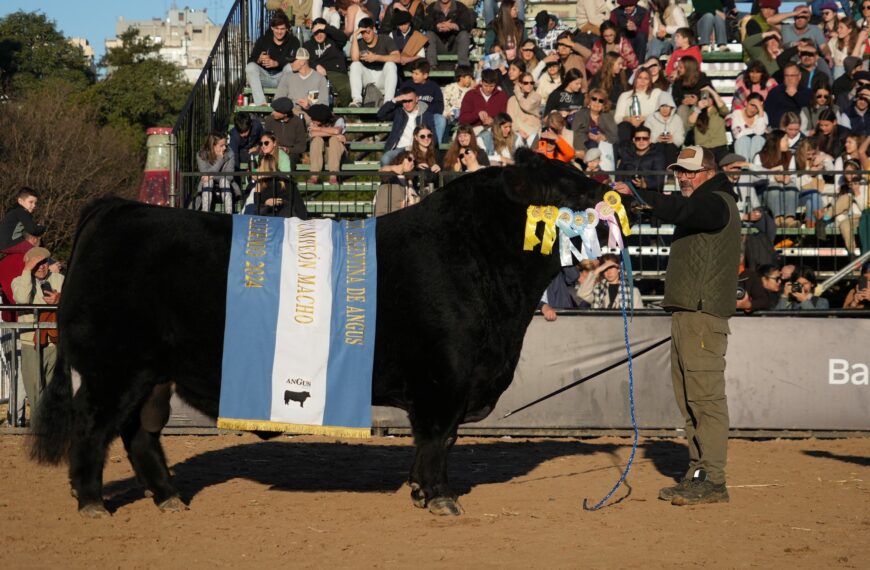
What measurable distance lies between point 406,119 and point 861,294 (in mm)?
6222

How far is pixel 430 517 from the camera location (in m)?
7.47

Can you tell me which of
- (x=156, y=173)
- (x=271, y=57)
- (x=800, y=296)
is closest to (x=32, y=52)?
(x=271, y=57)

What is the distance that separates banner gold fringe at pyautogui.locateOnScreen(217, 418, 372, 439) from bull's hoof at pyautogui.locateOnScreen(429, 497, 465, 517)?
2.06 feet

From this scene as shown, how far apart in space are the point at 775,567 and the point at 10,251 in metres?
9.31

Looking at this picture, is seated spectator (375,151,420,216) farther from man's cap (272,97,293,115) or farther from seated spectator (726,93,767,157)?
seated spectator (726,93,767,157)

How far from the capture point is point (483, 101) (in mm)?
15703

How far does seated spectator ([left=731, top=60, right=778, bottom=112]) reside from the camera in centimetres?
1605

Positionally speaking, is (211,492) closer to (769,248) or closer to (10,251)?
(10,251)

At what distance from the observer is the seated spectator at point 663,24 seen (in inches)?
686

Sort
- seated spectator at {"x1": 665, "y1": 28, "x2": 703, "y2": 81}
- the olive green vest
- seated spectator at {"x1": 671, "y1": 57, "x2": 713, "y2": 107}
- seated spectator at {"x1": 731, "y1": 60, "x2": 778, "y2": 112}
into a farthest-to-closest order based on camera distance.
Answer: seated spectator at {"x1": 665, "y1": 28, "x2": 703, "y2": 81}, seated spectator at {"x1": 731, "y1": 60, "x2": 778, "y2": 112}, seated spectator at {"x1": 671, "y1": 57, "x2": 713, "y2": 107}, the olive green vest

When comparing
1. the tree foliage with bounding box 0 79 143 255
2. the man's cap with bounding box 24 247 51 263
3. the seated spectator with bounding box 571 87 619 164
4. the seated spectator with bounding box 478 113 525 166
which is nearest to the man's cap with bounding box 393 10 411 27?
the seated spectator with bounding box 571 87 619 164

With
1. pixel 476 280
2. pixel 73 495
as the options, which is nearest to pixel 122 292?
pixel 73 495

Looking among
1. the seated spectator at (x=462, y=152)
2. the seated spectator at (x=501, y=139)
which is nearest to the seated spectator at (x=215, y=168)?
the seated spectator at (x=462, y=152)

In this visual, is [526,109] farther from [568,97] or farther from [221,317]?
[221,317]
